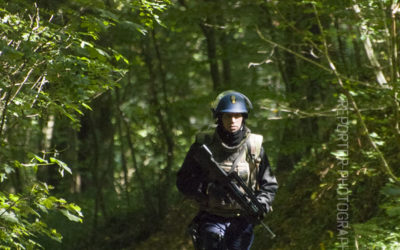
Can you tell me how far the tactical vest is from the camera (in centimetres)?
489

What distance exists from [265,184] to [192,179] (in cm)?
67

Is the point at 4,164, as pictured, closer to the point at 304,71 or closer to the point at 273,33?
the point at 304,71

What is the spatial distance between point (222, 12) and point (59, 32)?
5.51 metres

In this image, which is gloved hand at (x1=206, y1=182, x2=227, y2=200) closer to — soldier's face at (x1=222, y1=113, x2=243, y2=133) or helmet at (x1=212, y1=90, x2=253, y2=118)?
soldier's face at (x1=222, y1=113, x2=243, y2=133)

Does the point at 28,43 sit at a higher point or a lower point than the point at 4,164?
higher

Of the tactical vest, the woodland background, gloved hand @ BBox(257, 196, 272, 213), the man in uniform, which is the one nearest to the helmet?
the man in uniform

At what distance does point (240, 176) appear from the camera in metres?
4.93

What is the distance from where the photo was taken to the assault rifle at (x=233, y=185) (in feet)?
15.8

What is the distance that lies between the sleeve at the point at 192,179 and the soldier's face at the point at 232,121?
332mm

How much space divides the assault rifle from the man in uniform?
0.05 m

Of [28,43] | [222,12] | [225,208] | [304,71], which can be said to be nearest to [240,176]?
[225,208]

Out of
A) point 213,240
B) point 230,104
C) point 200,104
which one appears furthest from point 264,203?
point 200,104

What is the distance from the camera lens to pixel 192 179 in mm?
5027

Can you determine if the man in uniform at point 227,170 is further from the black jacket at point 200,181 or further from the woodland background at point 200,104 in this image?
the woodland background at point 200,104
